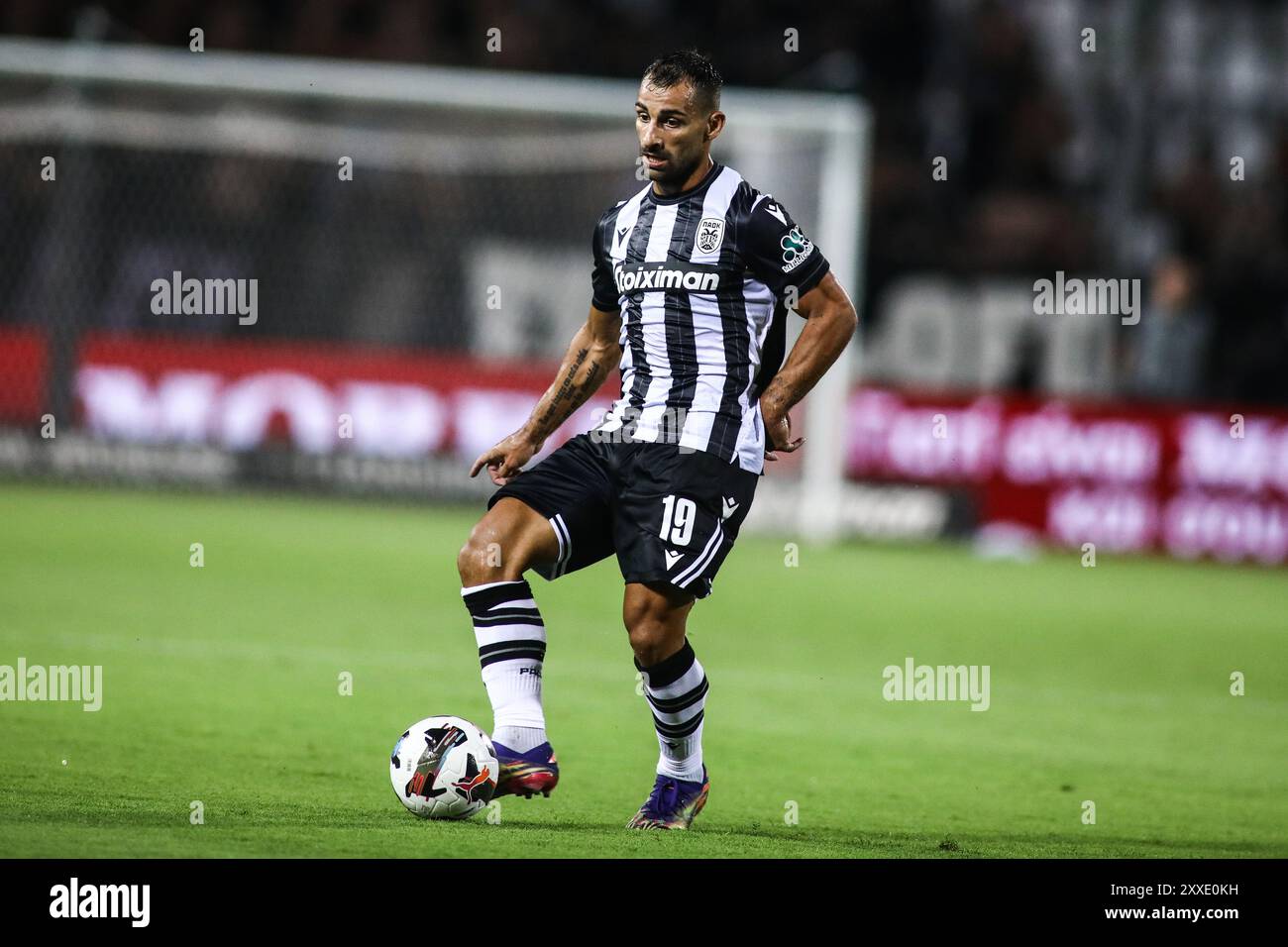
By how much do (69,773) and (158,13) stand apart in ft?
57.4

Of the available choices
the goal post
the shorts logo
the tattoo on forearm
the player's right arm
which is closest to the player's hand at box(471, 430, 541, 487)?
the player's right arm

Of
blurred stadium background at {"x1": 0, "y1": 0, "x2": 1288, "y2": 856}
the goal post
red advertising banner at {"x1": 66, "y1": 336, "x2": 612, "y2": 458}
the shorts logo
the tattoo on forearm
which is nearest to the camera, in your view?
the shorts logo

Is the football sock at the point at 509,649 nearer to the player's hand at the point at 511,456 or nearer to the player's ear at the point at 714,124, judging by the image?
the player's hand at the point at 511,456

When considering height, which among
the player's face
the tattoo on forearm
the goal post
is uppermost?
the goal post

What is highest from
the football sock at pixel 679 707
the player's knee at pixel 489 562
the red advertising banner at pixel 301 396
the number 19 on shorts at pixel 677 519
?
the red advertising banner at pixel 301 396

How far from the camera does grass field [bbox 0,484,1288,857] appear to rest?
5.77m

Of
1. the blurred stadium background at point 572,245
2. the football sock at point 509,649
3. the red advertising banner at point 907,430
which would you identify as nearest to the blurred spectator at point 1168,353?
the blurred stadium background at point 572,245

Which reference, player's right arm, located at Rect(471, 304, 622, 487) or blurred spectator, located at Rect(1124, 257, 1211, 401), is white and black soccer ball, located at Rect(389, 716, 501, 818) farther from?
blurred spectator, located at Rect(1124, 257, 1211, 401)

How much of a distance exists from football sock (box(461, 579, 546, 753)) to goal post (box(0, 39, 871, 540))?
11.4m

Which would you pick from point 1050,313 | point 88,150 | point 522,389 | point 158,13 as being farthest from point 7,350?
point 1050,313

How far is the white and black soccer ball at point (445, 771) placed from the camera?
223 inches

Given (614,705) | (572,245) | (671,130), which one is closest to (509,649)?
(671,130)

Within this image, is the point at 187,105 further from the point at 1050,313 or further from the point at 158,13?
the point at 1050,313

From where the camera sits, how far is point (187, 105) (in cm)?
1867
